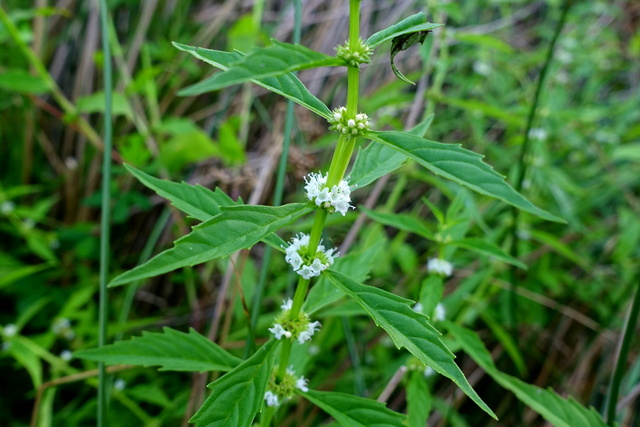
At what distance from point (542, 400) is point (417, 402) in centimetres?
26

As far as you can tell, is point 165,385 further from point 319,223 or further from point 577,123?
point 577,123

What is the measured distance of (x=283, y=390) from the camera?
2.81 ft

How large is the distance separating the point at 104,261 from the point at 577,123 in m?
2.00

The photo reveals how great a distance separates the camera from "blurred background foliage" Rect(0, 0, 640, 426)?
151cm

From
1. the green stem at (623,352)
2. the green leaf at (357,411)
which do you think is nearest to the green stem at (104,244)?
the green leaf at (357,411)

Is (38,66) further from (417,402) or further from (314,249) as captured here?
(417,402)

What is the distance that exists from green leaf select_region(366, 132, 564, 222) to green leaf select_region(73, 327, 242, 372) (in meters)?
0.47

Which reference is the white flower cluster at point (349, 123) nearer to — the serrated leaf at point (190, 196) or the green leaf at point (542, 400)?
the serrated leaf at point (190, 196)

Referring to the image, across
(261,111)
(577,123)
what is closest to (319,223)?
(261,111)

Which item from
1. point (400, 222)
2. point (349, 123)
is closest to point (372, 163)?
point (349, 123)

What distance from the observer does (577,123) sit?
7.31 ft

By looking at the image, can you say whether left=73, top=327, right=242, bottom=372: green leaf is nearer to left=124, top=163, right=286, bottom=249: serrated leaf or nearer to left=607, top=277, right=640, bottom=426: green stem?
left=124, top=163, right=286, bottom=249: serrated leaf

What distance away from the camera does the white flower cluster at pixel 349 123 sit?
0.72m

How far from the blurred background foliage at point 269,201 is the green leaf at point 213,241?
1.25 feet
